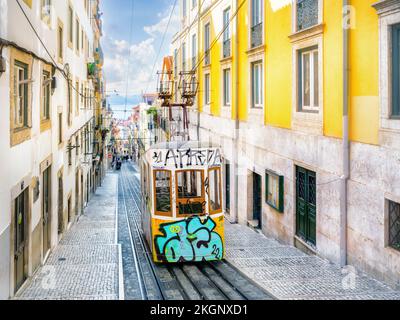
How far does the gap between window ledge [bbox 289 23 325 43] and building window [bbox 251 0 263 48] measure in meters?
2.83

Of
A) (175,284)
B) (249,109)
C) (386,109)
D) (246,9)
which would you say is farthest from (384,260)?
(246,9)

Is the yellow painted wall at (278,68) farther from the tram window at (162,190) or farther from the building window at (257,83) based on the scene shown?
the tram window at (162,190)

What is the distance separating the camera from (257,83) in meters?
16.0

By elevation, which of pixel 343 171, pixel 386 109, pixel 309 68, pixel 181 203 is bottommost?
pixel 181 203

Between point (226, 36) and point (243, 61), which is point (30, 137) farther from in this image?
point (226, 36)

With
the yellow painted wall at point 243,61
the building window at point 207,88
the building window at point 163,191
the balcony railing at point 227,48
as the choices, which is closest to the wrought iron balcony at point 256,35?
the yellow painted wall at point 243,61

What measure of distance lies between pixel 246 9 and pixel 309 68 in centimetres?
525

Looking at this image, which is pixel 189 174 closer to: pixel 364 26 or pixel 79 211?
pixel 364 26

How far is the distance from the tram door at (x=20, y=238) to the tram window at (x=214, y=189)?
3703mm

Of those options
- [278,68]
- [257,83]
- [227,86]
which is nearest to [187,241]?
[278,68]

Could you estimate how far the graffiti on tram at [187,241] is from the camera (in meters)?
10.6

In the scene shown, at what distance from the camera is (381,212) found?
344 inches

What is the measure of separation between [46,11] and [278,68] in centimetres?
620

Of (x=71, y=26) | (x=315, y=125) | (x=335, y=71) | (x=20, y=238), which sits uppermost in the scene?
(x=71, y=26)
